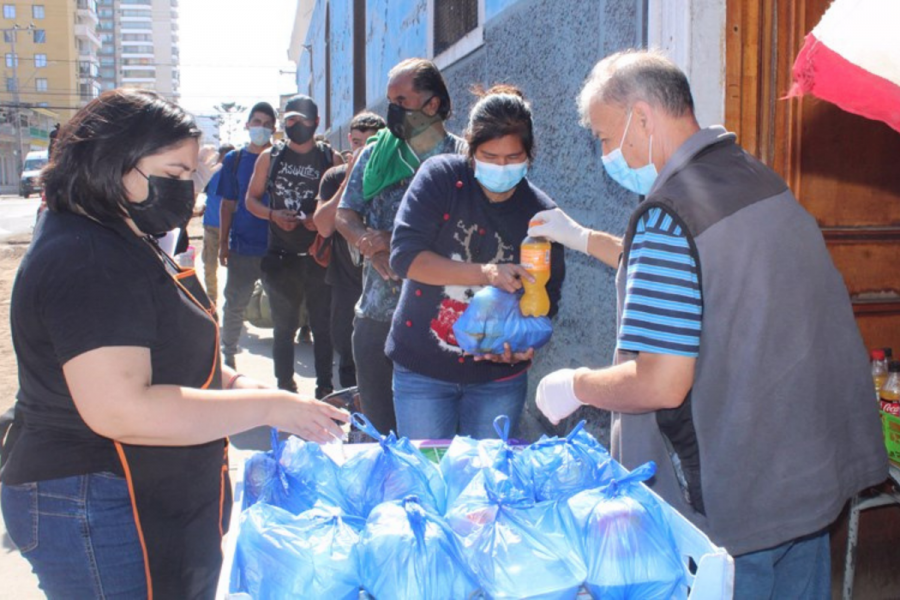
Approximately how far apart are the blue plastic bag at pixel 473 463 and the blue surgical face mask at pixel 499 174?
46.9 inches

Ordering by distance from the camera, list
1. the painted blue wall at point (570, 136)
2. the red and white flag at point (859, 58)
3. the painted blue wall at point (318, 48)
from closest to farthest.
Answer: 1. the red and white flag at point (859, 58)
2. the painted blue wall at point (570, 136)
3. the painted blue wall at point (318, 48)

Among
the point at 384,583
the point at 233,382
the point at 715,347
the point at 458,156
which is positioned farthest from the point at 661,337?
the point at 458,156

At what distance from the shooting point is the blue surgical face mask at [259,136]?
6.75 meters

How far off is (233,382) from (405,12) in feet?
23.9

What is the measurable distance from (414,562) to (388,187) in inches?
89.3

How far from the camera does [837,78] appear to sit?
1447 mm

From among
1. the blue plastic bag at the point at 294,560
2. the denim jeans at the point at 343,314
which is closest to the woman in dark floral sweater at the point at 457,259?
the blue plastic bag at the point at 294,560

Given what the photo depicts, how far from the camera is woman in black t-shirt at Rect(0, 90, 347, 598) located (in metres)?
1.69

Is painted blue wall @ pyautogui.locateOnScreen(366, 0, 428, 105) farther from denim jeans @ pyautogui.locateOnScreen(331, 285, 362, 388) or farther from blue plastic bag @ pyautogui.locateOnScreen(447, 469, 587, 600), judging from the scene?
blue plastic bag @ pyautogui.locateOnScreen(447, 469, 587, 600)

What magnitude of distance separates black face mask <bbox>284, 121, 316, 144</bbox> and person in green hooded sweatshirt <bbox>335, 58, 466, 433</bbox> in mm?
2185

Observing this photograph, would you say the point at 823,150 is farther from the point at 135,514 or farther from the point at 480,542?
the point at 135,514

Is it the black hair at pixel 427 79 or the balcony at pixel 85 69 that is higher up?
the balcony at pixel 85 69

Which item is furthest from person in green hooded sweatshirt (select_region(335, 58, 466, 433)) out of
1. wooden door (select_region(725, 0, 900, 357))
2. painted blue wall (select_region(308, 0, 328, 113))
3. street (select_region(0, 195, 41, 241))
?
street (select_region(0, 195, 41, 241))

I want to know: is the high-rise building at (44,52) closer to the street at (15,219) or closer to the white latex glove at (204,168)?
the street at (15,219)
